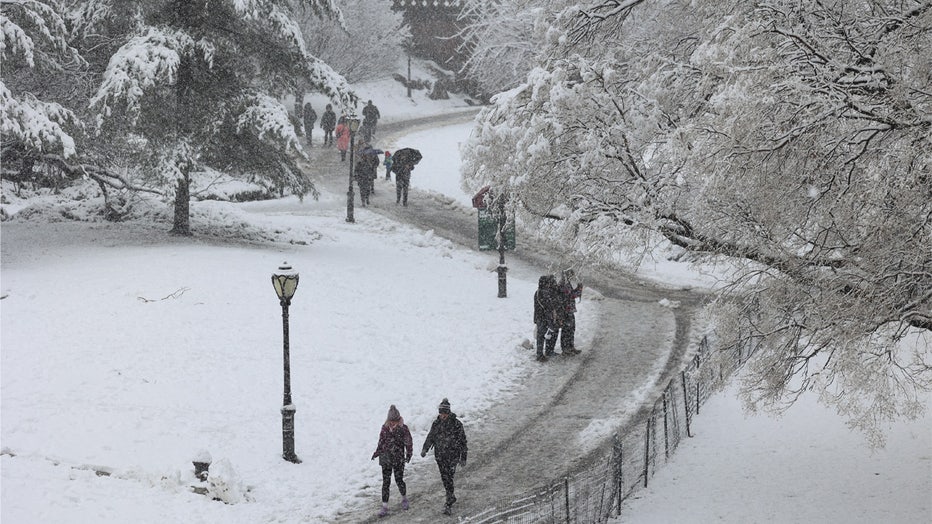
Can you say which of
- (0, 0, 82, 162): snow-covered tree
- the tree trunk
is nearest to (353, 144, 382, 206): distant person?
the tree trunk

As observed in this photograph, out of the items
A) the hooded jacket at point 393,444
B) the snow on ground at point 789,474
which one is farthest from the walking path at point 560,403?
the snow on ground at point 789,474

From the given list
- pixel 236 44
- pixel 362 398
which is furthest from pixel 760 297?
pixel 236 44

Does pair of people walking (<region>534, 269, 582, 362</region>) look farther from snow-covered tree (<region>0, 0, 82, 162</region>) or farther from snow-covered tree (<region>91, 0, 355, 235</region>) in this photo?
snow-covered tree (<region>0, 0, 82, 162</region>)

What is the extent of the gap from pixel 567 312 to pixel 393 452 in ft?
22.7

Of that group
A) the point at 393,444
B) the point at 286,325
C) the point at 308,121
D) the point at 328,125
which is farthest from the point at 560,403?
the point at 308,121

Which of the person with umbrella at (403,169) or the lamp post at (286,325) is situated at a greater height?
the person with umbrella at (403,169)

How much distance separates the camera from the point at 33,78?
2114 cm

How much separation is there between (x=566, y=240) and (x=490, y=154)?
1.66m

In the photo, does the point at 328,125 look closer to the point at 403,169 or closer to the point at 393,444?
the point at 403,169

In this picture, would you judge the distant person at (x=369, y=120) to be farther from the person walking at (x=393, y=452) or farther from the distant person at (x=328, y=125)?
the person walking at (x=393, y=452)

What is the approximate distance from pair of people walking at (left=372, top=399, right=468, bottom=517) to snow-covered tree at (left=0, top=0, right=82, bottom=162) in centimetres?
1005

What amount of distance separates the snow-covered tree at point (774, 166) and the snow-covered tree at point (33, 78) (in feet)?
31.5

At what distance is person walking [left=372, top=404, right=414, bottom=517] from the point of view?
1198cm

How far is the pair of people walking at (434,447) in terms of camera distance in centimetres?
1190
